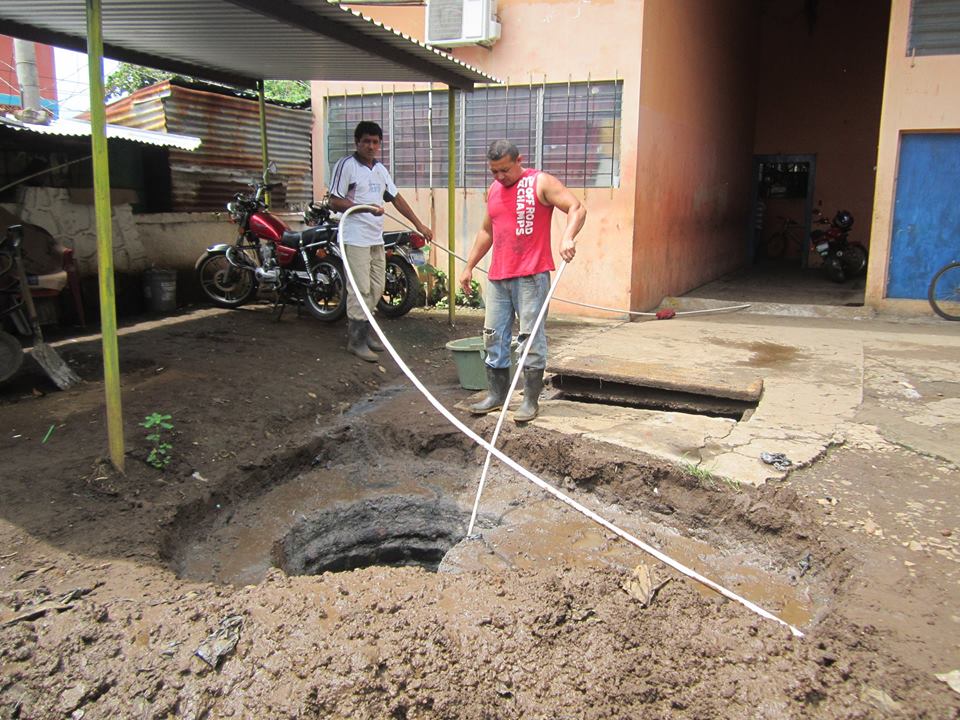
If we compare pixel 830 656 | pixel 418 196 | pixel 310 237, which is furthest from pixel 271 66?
pixel 830 656

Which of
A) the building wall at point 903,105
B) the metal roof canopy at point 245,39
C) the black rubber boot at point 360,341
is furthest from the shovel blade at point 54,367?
the building wall at point 903,105

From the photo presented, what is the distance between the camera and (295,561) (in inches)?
166

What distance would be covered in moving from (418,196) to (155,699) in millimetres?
8513

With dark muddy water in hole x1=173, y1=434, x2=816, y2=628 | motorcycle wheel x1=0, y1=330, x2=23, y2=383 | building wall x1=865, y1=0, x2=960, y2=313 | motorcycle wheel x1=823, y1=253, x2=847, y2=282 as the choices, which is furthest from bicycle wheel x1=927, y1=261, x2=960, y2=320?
motorcycle wheel x1=0, y1=330, x2=23, y2=383

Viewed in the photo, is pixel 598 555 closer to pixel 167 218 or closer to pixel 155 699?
pixel 155 699

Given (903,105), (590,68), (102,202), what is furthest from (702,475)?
(903,105)

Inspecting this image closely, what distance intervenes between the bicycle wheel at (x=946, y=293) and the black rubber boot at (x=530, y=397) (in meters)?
6.30

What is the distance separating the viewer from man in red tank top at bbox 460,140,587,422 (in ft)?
15.8

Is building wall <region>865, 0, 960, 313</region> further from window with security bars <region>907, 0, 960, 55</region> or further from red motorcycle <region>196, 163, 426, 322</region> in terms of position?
red motorcycle <region>196, 163, 426, 322</region>

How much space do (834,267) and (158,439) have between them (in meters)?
11.0

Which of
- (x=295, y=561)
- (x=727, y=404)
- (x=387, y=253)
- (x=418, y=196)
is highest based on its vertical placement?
(x=418, y=196)

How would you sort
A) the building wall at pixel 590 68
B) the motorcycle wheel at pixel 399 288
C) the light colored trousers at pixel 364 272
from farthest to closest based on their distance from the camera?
the building wall at pixel 590 68, the motorcycle wheel at pixel 399 288, the light colored trousers at pixel 364 272

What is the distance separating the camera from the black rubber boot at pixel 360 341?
6648mm

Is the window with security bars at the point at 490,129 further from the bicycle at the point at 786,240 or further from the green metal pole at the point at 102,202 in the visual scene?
the bicycle at the point at 786,240
